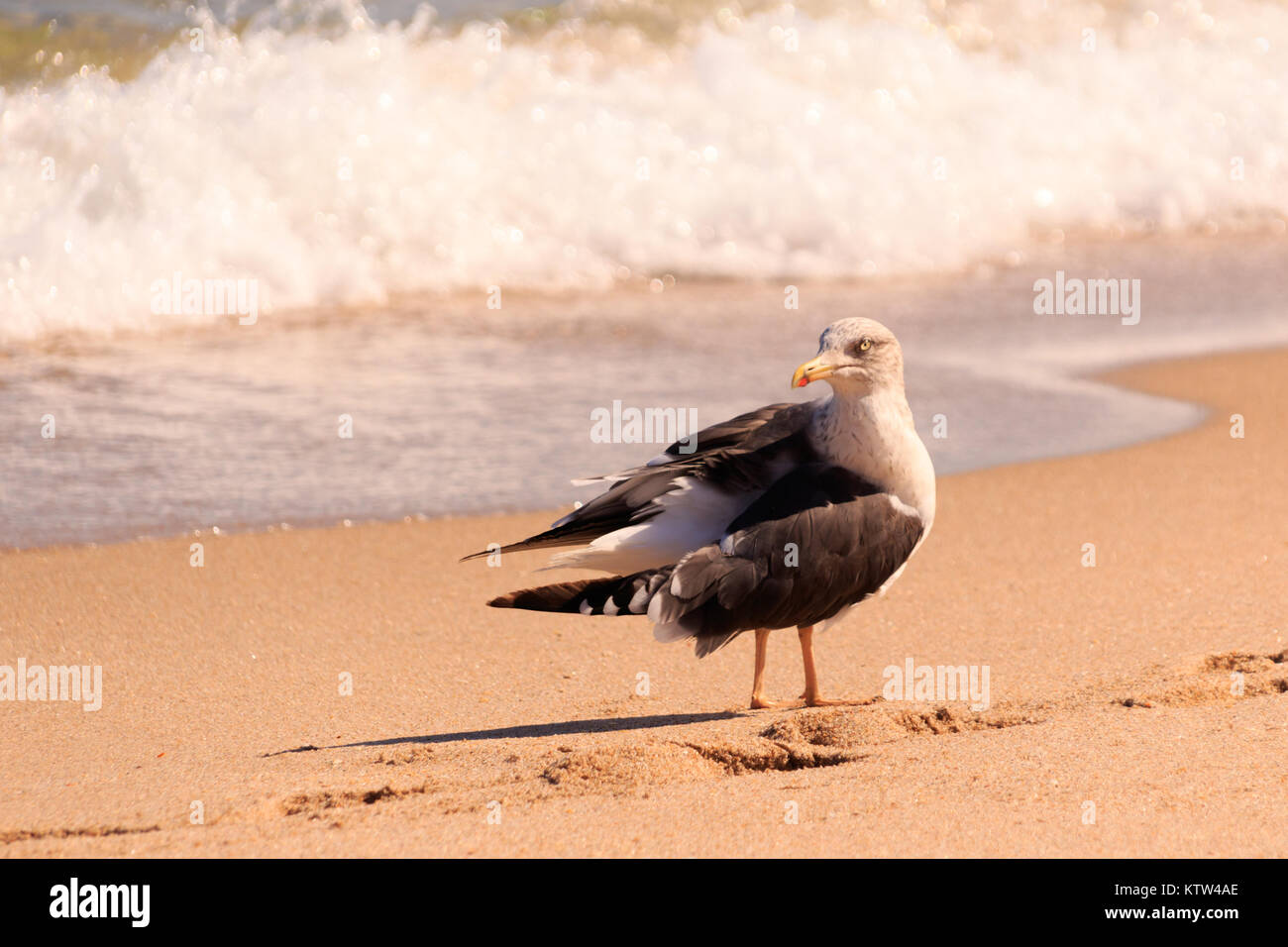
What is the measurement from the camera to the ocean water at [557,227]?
6461 millimetres

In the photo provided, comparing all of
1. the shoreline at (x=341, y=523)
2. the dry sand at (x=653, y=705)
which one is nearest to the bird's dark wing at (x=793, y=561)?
the dry sand at (x=653, y=705)

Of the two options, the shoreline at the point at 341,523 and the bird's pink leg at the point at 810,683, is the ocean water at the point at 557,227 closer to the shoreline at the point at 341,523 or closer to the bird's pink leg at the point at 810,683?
the shoreline at the point at 341,523

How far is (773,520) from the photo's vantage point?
3727 mm

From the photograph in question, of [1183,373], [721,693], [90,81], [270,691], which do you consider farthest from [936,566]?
[90,81]

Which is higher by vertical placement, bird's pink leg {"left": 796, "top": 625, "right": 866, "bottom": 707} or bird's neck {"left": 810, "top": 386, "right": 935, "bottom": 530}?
bird's neck {"left": 810, "top": 386, "right": 935, "bottom": 530}

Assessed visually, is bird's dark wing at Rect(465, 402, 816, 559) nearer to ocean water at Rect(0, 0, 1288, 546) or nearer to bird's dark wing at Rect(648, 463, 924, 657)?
bird's dark wing at Rect(648, 463, 924, 657)

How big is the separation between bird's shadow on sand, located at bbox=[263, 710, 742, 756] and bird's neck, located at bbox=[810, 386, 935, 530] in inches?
29.0

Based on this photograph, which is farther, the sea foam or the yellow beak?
the sea foam

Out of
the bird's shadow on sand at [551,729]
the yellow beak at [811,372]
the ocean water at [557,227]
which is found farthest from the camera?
the ocean water at [557,227]

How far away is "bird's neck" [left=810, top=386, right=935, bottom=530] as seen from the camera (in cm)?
379

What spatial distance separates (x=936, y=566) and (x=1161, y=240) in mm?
6982

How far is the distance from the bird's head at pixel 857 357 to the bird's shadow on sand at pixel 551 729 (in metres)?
0.92

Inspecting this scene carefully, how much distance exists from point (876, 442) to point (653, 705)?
37.4 inches

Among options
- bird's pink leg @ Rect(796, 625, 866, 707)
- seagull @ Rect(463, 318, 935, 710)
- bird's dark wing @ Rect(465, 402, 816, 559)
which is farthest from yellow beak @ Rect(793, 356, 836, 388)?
bird's pink leg @ Rect(796, 625, 866, 707)
